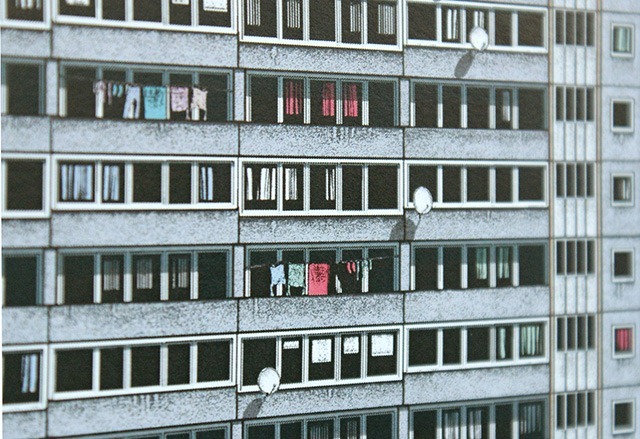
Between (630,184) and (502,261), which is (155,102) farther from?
(630,184)

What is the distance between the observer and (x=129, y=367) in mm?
11023

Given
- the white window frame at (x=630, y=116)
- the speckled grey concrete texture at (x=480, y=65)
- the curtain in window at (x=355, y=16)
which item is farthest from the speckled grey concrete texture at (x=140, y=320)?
the white window frame at (x=630, y=116)

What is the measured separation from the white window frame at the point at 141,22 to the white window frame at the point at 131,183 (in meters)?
2.12

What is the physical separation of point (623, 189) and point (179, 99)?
8.65m

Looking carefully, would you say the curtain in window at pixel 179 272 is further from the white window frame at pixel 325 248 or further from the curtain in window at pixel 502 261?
the curtain in window at pixel 502 261

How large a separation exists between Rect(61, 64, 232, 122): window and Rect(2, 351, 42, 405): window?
387 centimetres

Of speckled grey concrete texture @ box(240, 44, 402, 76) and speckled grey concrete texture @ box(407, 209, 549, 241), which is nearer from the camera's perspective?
speckled grey concrete texture @ box(240, 44, 402, 76)

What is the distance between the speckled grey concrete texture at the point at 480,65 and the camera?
12273 millimetres

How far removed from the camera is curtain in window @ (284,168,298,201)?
11.8 meters

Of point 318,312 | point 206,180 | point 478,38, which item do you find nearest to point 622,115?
point 478,38

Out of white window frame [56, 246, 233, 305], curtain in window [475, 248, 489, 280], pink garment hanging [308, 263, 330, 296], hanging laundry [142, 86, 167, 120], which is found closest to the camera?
white window frame [56, 246, 233, 305]

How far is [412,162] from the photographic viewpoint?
12.2 meters

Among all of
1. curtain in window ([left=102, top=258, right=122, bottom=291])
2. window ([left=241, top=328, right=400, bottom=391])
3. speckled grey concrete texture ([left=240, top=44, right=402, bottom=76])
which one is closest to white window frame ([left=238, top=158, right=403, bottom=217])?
speckled grey concrete texture ([left=240, top=44, right=402, bottom=76])

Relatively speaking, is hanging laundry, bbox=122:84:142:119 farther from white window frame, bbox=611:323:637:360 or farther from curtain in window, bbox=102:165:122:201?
white window frame, bbox=611:323:637:360
